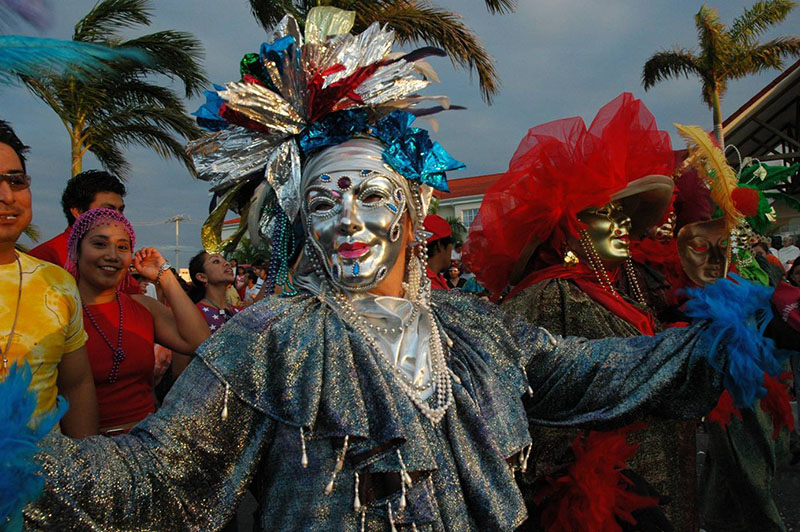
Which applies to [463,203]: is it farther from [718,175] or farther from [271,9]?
[718,175]

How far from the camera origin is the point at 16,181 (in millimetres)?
1777

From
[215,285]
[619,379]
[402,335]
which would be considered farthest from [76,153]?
[619,379]

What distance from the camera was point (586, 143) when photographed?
2.91 m

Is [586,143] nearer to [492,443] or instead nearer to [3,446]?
[492,443]

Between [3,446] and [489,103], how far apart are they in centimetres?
935

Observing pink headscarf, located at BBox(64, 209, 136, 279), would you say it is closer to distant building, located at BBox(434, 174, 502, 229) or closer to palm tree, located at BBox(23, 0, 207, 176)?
palm tree, located at BBox(23, 0, 207, 176)

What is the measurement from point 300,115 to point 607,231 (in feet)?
5.82

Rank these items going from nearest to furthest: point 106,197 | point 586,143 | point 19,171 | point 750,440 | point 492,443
→ 1. point 492,443
2. point 19,171
3. point 586,143
4. point 106,197
5. point 750,440

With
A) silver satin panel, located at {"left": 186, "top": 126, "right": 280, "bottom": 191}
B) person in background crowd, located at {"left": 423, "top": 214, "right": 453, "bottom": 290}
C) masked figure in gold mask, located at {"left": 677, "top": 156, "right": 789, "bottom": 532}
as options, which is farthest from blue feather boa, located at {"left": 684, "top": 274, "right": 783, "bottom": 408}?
person in background crowd, located at {"left": 423, "top": 214, "right": 453, "bottom": 290}

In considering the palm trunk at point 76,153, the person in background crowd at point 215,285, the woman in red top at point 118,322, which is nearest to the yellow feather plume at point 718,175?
the woman in red top at point 118,322

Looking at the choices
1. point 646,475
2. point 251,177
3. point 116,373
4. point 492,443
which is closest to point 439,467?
point 492,443

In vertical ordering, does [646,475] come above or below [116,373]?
below

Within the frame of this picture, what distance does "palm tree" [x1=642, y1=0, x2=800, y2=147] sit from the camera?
1402 centimetres

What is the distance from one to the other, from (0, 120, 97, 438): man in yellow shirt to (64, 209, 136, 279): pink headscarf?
0.63m
